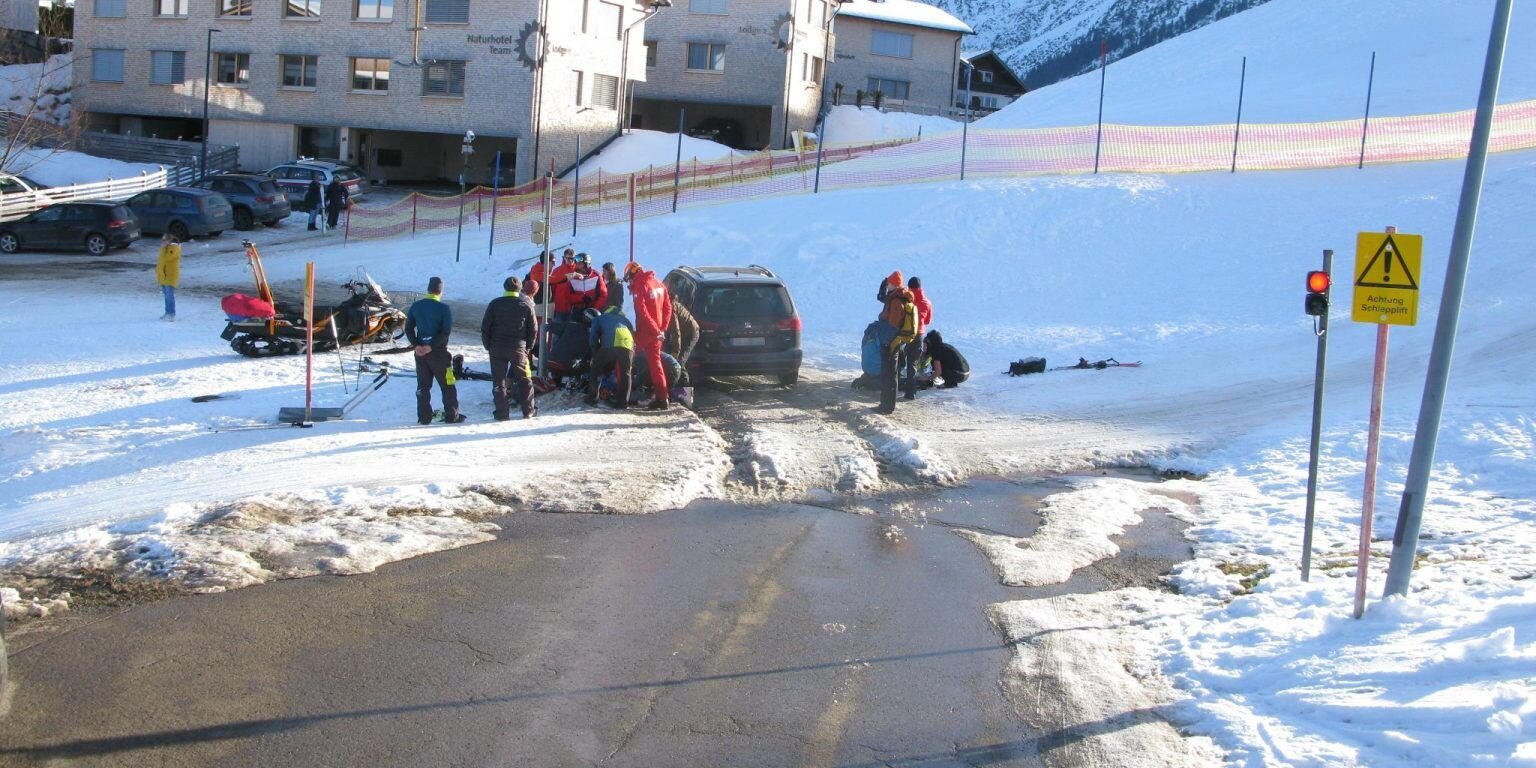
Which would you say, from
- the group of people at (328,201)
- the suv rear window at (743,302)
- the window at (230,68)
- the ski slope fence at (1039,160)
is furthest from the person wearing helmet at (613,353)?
the window at (230,68)

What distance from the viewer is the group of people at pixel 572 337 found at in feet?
44.0

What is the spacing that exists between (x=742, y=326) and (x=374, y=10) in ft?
110

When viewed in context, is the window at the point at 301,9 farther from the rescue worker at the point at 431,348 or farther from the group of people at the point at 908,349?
the rescue worker at the point at 431,348

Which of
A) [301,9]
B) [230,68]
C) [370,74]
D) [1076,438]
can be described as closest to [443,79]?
[370,74]

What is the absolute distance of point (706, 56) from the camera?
5253 centimetres

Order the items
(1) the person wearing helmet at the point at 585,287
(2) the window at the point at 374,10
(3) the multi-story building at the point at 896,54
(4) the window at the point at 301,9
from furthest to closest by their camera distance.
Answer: (3) the multi-story building at the point at 896,54, (4) the window at the point at 301,9, (2) the window at the point at 374,10, (1) the person wearing helmet at the point at 585,287

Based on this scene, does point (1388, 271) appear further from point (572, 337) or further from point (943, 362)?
point (572, 337)

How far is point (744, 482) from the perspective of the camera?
1184 centimetres

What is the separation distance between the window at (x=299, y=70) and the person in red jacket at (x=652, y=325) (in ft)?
116

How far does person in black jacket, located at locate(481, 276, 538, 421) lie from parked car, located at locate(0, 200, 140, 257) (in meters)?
19.9

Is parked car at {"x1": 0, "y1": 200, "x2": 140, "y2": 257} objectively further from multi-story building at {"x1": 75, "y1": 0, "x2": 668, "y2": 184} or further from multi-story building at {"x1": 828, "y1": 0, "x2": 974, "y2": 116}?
multi-story building at {"x1": 828, "y1": 0, "x2": 974, "y2": 116}

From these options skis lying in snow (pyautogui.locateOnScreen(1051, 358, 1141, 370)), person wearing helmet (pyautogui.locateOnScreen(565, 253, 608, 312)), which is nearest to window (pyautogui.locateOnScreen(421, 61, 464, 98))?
person wearing helmet (pyautogui.locateOnScreen(565, 253, 608, 312))

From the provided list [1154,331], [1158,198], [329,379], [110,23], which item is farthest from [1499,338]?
[110,23]

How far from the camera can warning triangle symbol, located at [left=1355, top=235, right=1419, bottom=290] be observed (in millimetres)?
8266
